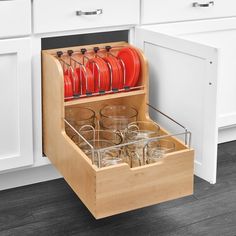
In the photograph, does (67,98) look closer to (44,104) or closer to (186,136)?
(44,104)

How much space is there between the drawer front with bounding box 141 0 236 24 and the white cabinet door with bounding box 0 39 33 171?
0.54m

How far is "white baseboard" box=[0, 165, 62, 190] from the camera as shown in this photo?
236 centimetres

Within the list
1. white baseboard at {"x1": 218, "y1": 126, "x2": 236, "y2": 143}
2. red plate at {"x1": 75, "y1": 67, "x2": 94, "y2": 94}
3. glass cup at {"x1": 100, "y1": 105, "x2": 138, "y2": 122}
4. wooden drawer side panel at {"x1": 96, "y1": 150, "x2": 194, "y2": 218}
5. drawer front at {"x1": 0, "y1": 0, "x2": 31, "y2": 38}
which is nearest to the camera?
wooden drawer side panel at {"x1": 96, "y1": 150, "x2": 194, "y2": 218}

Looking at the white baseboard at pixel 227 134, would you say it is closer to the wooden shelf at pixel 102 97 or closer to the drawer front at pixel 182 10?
the drawer front at pixel 182 10

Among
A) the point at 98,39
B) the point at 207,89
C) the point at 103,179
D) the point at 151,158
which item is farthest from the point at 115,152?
the point at 98,39

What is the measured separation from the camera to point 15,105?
2184 millimetres

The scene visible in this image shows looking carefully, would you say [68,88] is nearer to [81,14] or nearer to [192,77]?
[81,14]

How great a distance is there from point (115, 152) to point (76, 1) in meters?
0.61

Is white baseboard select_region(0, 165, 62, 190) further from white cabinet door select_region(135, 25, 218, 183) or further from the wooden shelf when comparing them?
white cabinet door select_region(135, 25, 218, 183)

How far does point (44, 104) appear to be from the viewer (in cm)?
224

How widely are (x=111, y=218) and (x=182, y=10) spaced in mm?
933

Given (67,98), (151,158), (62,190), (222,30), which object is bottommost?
(62,190)

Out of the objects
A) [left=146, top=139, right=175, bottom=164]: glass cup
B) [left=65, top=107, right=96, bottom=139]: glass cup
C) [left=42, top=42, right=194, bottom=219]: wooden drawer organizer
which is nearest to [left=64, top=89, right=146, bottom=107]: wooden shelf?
[left=42, top=42, right=194, bottom=219]: wooden drawer organizer

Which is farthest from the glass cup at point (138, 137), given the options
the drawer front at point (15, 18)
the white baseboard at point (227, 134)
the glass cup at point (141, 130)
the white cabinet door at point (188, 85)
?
the white baseboard at point (227, 134)
